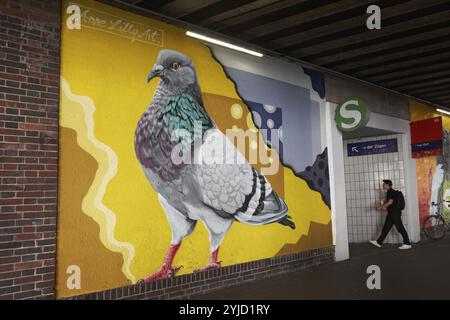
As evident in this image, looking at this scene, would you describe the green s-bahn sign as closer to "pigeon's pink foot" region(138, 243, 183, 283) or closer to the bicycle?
"pigeon's pink foot" region(138, 243, 183, 283)

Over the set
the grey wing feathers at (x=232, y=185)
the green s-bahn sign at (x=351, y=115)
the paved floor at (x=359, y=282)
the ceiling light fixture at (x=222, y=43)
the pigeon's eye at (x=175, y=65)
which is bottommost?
the paved floor at (x=359, y=282)

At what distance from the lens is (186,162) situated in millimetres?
5980

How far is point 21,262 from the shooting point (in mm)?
4402

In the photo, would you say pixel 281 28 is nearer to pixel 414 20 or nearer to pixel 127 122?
pixel 414 20

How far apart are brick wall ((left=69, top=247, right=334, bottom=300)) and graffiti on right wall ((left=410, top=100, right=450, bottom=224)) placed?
525cm

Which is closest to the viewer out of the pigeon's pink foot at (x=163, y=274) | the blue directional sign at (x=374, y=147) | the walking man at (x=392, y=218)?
the pigeon's pink foot at (x=163, y=274)

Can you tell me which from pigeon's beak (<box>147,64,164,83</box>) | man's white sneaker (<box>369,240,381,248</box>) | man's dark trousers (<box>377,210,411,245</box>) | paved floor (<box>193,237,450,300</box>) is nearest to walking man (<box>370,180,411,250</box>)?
man's dark trousers (<box>377,210,411,245</box>)

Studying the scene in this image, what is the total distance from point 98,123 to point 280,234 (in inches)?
145

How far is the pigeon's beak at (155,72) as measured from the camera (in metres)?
5.73

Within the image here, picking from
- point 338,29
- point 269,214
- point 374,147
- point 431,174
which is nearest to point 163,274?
point 269,214

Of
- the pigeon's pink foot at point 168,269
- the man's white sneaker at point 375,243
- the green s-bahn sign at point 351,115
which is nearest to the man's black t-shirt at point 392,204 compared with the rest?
the man's white sneaker at point 375,243

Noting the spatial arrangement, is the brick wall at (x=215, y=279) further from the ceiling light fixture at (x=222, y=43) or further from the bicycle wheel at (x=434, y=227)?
the bicycle wheel at (x=434, y=227)

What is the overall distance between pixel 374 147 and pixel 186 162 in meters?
7.08

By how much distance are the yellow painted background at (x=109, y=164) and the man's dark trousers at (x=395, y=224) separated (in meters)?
5.48
